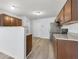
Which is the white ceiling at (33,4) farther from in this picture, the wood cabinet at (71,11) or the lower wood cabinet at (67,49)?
the lower wood cabinet at (67,49)

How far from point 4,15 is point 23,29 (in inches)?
110

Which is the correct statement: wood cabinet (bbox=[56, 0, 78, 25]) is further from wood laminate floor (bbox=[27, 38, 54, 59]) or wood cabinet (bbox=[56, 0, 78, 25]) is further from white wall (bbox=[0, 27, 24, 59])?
wood laminate floor (bbox=[27, 38, 54, 59])

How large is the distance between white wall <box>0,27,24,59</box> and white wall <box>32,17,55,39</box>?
22.7 ft

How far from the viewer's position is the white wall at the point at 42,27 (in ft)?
36.0

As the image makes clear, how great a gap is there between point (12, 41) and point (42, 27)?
773cm

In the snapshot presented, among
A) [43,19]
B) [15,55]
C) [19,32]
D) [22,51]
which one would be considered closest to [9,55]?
[15,55]

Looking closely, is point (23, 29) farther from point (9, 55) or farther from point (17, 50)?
point (9, 55)

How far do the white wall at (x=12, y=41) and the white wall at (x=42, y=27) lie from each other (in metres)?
6.93

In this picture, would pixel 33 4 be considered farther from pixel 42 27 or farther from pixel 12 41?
pixel 42 27

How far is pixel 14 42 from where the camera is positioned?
12.7 ft

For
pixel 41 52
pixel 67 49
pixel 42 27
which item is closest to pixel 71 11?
pixel 67 49

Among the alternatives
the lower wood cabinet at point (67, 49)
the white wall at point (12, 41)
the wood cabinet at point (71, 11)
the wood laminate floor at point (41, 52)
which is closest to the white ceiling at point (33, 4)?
the wood cabinet at point (71, 11)

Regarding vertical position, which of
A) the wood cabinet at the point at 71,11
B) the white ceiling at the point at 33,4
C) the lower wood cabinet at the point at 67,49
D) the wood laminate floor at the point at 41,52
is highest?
the white ceiling at the point at 33,4

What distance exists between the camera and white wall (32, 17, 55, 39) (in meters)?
11.0
